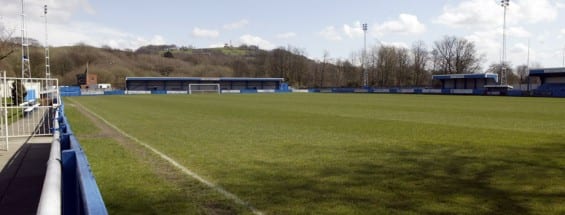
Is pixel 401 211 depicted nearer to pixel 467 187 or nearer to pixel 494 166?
pixel 467 187

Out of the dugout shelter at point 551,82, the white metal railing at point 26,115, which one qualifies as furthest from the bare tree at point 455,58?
the white metal railing at point 26,115

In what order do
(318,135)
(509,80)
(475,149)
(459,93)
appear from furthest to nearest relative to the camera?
(509,80), (459,93), (318,135), (475,149)

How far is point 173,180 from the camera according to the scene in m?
7.98

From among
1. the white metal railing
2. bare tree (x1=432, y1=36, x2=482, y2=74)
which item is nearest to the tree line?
bare tree (x1=432, y1=36, x2=482, y2=74)

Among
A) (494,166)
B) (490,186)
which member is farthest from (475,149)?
(490,186)

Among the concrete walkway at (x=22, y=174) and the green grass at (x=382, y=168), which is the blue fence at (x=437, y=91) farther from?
the concrete walkway at (x=22, y=174)

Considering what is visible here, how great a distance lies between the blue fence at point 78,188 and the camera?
2.87m

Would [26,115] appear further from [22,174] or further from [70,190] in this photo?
[70,190]

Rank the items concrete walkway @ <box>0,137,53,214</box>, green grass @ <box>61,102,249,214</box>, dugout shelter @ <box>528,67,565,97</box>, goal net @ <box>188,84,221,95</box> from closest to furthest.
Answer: green grass @ <box>61,102,249,214</box> < concrete walkway @ <box>0,137,53,214</box> < dugout shelter @ <box>528,67,565,97</box> < goal net @ <box>188,84,221,95</box>

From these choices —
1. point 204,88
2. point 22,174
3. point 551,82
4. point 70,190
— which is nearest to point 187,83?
point 204,88

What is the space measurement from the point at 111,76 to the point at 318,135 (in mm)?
126043

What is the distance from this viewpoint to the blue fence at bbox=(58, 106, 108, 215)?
287 centimetres

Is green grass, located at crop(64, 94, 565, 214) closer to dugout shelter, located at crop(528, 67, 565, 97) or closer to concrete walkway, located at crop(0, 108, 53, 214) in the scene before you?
concrete walkway, located at crop(0, 108, 53, 214)

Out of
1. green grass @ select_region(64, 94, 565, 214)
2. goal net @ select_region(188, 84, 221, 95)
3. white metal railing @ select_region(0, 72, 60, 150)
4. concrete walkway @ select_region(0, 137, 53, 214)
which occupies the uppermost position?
goal net @ select_region(188, 84, 221, 95)
